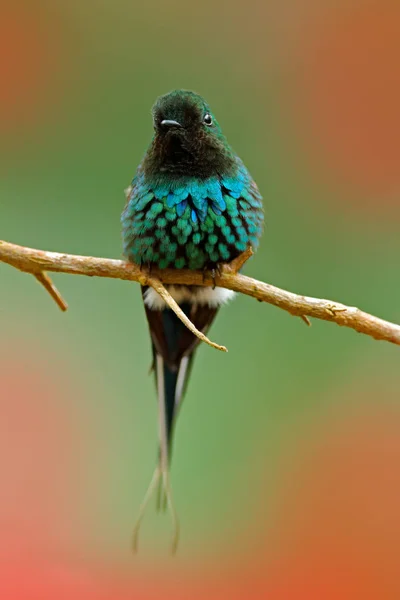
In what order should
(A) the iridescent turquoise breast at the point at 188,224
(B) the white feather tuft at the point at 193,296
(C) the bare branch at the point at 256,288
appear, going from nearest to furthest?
(C) the bare branch at the point at 256,288, (A) the iridescent turquoise breast at the point at 188,224, (B) the white feather tuft at the point at 193,296

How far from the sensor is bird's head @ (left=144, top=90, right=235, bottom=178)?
1950mm

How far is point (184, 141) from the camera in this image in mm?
1971

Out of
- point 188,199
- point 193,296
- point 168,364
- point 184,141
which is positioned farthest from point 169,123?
point 168,364

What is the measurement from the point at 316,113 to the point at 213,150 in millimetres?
1690

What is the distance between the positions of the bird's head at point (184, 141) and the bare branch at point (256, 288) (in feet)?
1.37

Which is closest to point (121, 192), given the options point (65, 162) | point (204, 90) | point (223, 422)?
point (65, 162)

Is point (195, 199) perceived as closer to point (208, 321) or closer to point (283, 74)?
point (208, 321)

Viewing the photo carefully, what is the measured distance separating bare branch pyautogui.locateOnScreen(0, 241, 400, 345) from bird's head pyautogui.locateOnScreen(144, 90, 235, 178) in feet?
1.37

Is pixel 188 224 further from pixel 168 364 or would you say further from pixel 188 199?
pixel 168 364

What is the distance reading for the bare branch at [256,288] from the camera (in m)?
1.55

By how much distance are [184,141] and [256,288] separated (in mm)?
568

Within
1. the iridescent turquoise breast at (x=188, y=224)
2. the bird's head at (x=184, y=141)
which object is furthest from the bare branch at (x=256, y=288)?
the bird's head at (x=184, y=141)

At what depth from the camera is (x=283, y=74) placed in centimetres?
362

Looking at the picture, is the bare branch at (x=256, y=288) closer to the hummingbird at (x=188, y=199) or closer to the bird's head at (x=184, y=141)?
the hummingbird at (x=188, y=199)
